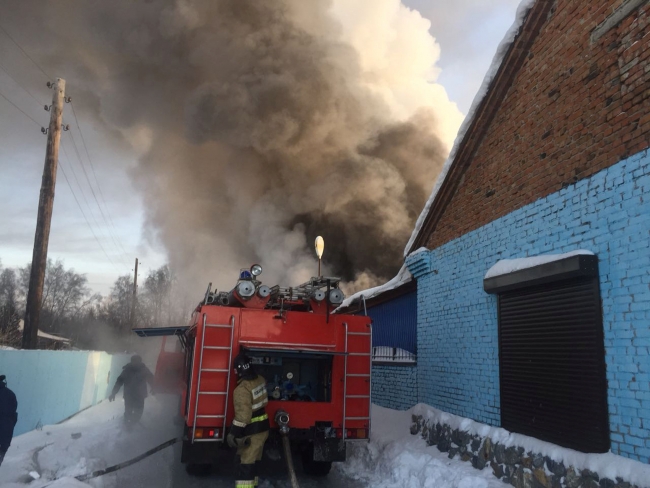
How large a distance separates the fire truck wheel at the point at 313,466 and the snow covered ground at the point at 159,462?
148 millimetres

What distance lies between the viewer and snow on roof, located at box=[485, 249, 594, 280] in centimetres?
508

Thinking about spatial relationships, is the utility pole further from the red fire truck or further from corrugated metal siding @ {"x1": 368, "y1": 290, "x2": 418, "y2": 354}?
corrugated metal siding @ {"x1": 368, "y1": 290, "x2": 418, "y2": 354}

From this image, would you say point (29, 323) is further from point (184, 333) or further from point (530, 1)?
point (530, 1)

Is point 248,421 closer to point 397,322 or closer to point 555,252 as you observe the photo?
point 555,252

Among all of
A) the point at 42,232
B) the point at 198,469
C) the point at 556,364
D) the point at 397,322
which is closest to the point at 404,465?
the point at 556,364

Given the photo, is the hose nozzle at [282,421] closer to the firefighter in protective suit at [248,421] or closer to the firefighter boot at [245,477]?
the firefighter in protective suit at [248,421]

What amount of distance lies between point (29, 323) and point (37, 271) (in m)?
1.07

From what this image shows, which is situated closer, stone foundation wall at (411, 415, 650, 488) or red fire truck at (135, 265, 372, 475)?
stone foundation wall at (411, 415, 650, 488)

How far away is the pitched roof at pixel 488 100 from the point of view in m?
6.29

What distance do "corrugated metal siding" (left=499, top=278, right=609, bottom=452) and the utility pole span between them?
914 cm

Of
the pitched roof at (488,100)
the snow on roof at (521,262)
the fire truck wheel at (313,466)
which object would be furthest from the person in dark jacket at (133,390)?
the snow on roof at (521,262)

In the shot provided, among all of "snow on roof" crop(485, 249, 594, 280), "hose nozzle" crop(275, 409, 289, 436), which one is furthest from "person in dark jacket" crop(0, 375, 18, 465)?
"snow on roof" crop(485, 249, 594, 280)

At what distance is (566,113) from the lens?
18.2 ft

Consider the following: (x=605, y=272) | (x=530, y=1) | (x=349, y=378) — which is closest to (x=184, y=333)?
(x=349, y=378)
